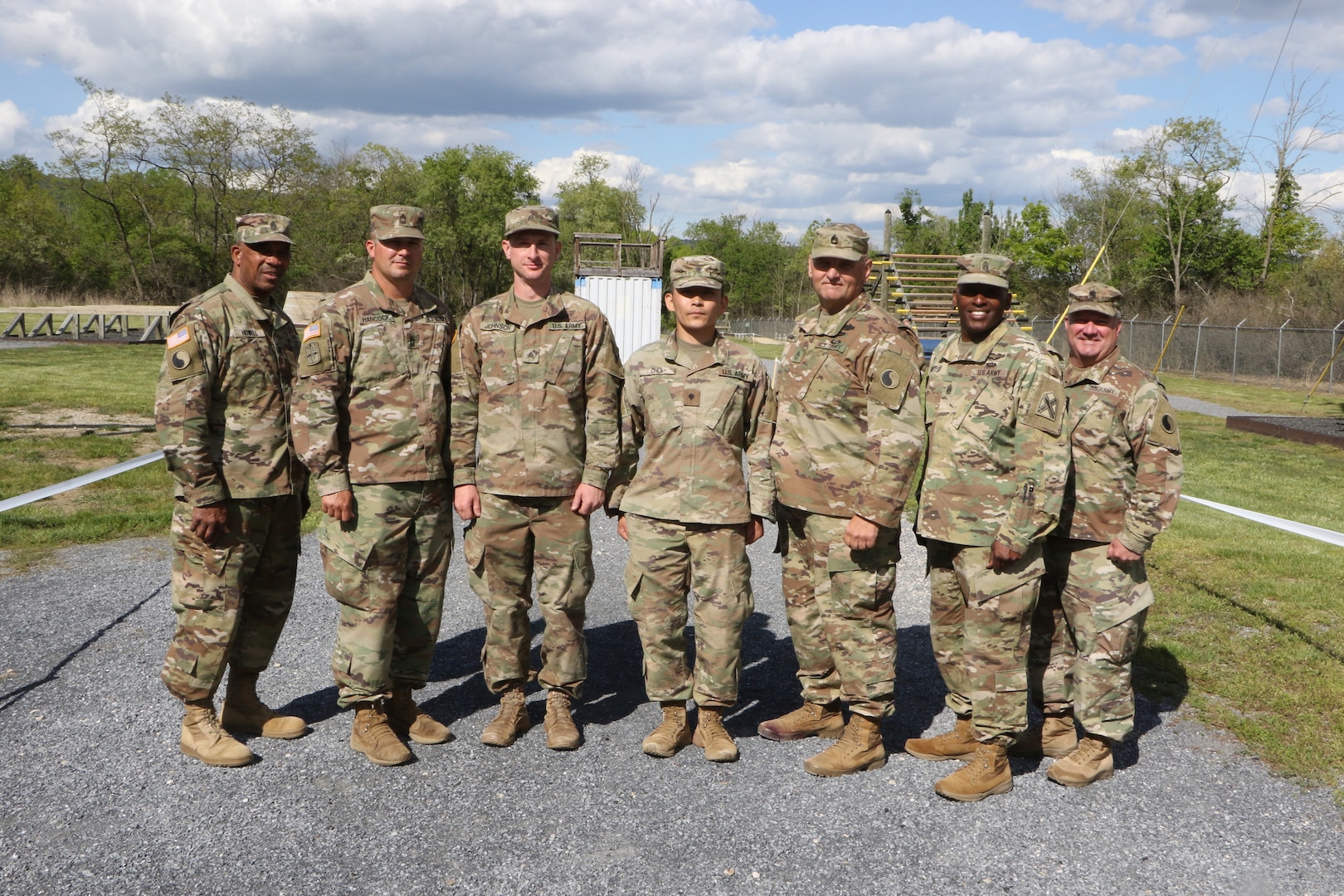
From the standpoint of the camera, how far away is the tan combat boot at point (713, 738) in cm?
404

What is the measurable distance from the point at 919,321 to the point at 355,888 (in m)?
24.3

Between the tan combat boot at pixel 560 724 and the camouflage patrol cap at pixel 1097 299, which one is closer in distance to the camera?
the camouflage patrol cap at pixel 1097 299

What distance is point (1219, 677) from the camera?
16.4 ft

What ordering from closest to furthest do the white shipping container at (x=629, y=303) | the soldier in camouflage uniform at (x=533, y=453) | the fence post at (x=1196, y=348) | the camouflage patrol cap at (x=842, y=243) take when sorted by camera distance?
the camouflage patrol cap at (x=842, y=243) < the soldier in camouflage uniform at (x=533, y=453) < the white shipping container at (x=629, y=303) < the fence post at (x=1196, y=348)

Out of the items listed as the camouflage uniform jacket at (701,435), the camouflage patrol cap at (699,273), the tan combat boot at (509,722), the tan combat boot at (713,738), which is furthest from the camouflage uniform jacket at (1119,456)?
the tan combat boot at (509,722)

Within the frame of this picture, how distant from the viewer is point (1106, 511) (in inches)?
154

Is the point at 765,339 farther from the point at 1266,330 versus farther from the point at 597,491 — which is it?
the point at 597,491

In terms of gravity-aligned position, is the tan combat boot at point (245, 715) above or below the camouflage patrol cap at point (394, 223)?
below

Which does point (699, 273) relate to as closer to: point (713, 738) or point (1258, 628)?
point (713, 738)

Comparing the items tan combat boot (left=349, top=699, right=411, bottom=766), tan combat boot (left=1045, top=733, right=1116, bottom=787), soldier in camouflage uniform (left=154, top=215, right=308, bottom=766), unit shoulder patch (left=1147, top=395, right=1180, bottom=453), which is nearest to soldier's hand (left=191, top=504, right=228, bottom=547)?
soldier in camouflage uniform (left=154, top=215, right=308, bottom=766)

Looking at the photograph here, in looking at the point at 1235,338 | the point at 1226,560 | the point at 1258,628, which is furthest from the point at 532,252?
the point at 1235,338

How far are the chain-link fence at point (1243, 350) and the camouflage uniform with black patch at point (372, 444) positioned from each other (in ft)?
70.9

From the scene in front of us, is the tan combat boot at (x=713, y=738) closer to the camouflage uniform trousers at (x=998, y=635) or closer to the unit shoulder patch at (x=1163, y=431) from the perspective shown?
the camouflage uniform trousers at (x=998, y=635)

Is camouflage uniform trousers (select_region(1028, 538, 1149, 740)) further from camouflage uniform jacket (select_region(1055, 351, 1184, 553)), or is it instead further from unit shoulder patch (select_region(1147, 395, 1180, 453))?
unit shoulder patch (select_region(1147, 395, 1180, 453))
